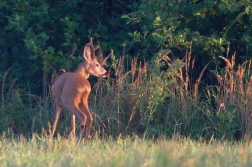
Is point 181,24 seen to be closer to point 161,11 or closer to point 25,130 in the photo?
point 161,11

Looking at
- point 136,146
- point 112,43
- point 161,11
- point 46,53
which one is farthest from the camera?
point 112,43

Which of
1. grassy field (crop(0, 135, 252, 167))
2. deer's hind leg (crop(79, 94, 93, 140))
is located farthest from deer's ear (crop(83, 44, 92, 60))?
grassy field (crop(0, 135, 252, 167))

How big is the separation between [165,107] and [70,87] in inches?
74.6

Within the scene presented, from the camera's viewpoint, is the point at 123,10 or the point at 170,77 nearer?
the point at 170,77

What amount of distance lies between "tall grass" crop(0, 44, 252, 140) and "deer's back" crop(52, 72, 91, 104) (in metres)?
0.69

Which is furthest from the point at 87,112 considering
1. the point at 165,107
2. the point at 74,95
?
the point at 165,107

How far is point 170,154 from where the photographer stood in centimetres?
589

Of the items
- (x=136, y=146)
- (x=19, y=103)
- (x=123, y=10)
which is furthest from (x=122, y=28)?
(x=136, y=146)

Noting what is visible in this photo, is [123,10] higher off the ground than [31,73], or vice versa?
[123,10]

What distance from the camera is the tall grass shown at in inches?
400

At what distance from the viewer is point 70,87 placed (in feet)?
32.0

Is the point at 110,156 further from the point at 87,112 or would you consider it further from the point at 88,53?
the point at 88,53

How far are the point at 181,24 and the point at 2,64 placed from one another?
442cm

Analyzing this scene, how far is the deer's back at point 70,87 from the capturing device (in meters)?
9.76
